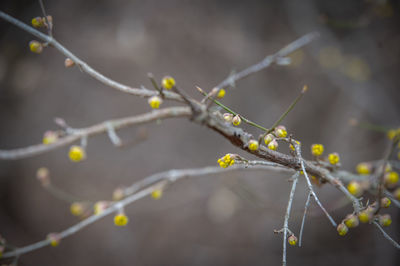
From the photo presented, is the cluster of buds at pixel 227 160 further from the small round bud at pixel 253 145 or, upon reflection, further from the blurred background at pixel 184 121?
the blurred background at pixel 184 121

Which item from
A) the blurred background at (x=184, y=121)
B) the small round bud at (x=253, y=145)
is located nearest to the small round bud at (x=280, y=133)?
the small round bud at (x=253, y=145)

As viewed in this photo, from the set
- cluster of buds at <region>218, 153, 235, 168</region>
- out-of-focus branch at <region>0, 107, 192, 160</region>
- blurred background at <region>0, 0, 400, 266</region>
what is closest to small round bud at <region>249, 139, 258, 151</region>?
cluster of buds at <region>218, 153, 235, 168</region>

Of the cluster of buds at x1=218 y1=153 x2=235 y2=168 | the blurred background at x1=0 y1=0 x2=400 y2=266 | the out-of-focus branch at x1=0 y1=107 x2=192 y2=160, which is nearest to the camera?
the out-of-focus branch at x1=0 y1=107 x2=192 y2=160

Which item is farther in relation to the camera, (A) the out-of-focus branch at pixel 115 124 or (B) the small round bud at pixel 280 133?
(B) the small round bud at pixel 280 133

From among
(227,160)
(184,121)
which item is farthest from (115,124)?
(184,121)

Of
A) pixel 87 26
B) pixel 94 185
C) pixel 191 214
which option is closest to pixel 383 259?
pixel 191 214

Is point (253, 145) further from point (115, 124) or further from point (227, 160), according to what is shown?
point (115, 124)

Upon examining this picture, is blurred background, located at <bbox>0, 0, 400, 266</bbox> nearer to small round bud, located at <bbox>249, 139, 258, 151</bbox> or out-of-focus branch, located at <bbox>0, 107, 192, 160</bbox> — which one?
small round bud, located at <bbox>249, 139, 258, 151</bbox>

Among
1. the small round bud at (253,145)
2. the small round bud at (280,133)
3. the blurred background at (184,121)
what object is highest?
the blurred background at (184,121)

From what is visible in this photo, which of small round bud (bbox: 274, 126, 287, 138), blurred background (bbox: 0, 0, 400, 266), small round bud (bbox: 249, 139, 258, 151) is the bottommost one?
small round bud (bbox: 249, 139, 258, 151)
